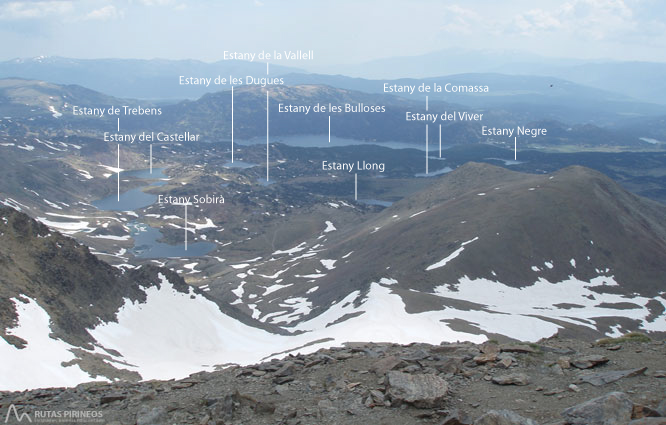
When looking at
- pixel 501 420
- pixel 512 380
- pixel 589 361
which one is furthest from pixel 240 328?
pixel 501 420

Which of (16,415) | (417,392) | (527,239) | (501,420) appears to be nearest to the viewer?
(501,420)

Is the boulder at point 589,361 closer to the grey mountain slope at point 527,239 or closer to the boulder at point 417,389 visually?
the boulder at point 417,389

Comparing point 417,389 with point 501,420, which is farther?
point 417,389

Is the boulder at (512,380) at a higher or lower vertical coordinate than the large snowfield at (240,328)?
higher

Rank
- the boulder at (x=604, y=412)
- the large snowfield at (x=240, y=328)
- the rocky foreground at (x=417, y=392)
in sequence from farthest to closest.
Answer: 1. the large snowfield at (x=240, y=328)
2. the rocky foreground at (x=417, y=392)
3. the boulder at (x=604, y=412)

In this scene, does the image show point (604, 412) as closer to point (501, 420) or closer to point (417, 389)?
point (501, 420)

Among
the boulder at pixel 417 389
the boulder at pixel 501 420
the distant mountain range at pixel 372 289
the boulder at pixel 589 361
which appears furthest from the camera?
the distant mountain range at pixel 372 289

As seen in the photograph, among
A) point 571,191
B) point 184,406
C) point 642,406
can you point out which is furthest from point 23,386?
point 571,191

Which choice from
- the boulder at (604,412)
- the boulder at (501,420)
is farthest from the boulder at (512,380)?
the boulder at (501,420)

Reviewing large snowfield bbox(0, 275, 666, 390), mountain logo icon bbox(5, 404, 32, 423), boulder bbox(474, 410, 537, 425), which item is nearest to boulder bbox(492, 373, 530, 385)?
boulder bbox(474, 410, 537, 425)
